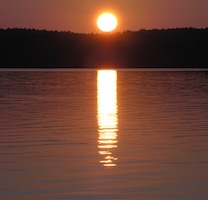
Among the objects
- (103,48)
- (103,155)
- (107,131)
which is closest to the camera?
(103,155)

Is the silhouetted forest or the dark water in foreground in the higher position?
the silhouetted forest

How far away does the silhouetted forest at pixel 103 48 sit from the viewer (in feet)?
380

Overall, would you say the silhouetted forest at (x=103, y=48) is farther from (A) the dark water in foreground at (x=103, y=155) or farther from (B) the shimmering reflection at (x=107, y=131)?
(A) the dark water in foreground at (x=103, y=155)

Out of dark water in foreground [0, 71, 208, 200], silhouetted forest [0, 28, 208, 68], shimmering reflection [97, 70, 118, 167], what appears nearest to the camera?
dark water in foreground [0, 71, 208, 200]

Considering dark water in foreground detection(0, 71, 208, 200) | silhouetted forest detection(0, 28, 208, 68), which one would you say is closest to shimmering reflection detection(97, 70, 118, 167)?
dark water in foreground detection(0, 71, 208, 200)

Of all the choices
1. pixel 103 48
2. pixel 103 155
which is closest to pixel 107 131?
pixel 103 155

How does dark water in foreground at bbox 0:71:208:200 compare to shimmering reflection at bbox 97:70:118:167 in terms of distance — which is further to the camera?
shimmering reflection at bbox 97:70:118:167

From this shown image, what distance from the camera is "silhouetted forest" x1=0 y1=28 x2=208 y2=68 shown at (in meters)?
116

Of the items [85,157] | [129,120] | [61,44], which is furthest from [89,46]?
[85,157]

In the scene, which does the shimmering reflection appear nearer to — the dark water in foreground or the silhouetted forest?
the dark water in foreground

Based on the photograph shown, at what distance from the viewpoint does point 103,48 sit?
123 meters

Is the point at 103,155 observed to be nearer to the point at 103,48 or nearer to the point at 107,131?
the point at 107,131

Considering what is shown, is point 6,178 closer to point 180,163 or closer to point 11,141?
point 180,163

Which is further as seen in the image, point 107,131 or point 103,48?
point 103,48
